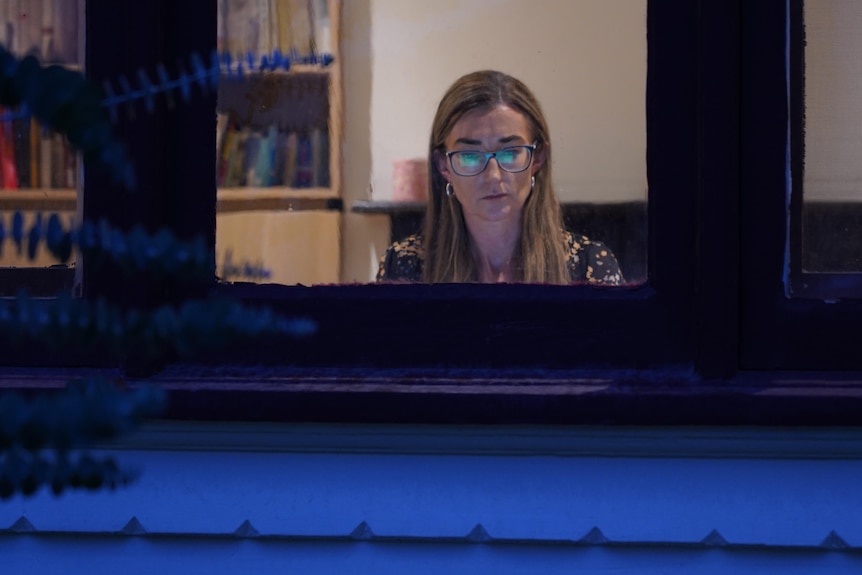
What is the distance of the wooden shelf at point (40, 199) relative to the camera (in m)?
2.38

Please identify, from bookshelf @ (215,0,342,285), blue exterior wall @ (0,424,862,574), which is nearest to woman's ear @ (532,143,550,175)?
bookshelf @ (215,0,342,285)

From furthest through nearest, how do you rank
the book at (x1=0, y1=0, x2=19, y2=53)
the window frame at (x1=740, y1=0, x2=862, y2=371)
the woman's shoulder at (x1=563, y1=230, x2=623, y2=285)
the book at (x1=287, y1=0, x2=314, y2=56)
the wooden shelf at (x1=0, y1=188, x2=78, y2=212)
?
the book at (x1=287, y1=0, x2=314, y2=56)
the book at (x1=0, y1=0, x2=19, y2=53)
the wooden shelf at (x1=0, y1=188, x2=78, y2=212)
the woman's shoulder at (x1=563, y1=230, x2=623, y2=285)
the window frame at (x1=740, y1=0, x2=862, y2=371)

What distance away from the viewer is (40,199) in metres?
2.46

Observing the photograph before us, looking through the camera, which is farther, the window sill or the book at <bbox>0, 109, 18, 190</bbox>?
the book at <bbox>0, 109, 18, 190</bbox>

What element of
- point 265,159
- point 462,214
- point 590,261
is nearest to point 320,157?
point 265,159

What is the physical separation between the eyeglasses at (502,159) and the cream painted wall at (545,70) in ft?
0.22

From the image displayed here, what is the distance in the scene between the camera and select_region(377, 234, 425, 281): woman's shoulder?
235 centimetres

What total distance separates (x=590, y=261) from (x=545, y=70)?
21.6 inches

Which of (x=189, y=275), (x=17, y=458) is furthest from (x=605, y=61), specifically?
(x=17, y=458)

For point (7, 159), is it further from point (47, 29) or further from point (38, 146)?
point (47, 29)

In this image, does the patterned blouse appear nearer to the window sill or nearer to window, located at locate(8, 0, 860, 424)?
window, located at locate(8, 0, 860, 424)

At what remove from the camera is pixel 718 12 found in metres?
2.09

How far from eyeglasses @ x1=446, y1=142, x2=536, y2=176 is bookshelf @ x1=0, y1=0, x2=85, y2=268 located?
0.80 metres

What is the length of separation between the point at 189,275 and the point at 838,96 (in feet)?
5.85
